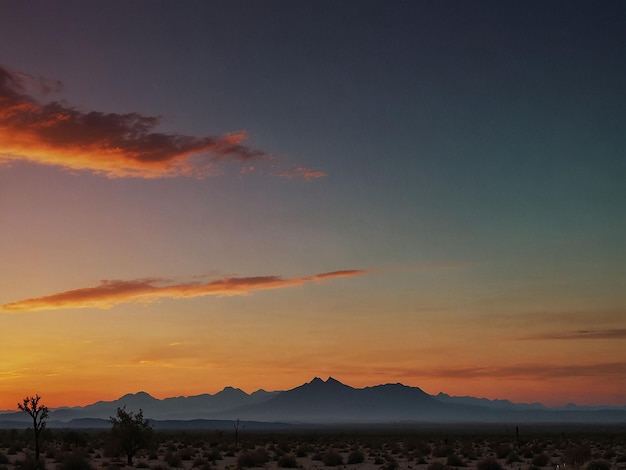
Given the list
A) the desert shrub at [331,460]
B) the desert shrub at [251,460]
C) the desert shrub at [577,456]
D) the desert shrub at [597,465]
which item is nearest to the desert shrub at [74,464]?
the desert shrub at [251,460]

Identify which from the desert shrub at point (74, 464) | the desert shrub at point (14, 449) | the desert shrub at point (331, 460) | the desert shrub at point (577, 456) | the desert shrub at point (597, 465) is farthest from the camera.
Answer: the desert shrub at point (14, 449)

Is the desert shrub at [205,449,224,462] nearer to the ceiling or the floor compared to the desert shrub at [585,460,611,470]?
nearer to the floor

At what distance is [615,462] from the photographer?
4784 centimetres

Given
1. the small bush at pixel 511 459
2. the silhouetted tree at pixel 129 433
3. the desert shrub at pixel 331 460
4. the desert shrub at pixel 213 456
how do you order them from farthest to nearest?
the desert shrub at pixel 213 456 < the small bush at pixel 511 459 < the desert shrub at pixel 331 460 < the silhouetted tree at pixel 129 433

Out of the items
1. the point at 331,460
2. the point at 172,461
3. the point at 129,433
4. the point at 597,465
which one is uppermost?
the point at 129,433

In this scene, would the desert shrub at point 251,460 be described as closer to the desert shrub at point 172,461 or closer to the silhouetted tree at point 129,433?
the desert shrub at point 172,461

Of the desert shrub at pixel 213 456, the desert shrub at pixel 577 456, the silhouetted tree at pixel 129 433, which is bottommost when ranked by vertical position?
the desert shrub at pixel 213 456

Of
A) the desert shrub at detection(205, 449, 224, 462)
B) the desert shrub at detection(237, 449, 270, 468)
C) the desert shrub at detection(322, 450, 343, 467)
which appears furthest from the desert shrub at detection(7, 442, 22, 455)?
the desert shrub at detection(322, 450, 343, 467)

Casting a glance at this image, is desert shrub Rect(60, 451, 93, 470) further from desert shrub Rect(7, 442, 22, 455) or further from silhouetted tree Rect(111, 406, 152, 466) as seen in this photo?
desert shrub Rect(7, 442, 22, 455)

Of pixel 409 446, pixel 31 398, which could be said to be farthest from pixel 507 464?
pixel 31 398

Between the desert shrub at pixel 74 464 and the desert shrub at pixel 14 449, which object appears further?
the desert shrub at pixel 14 449

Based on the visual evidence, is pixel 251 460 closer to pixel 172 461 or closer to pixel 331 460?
pixel 172 461

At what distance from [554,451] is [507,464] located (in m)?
18.1

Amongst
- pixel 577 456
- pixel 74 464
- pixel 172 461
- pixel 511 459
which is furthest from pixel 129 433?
pixel 577 456
